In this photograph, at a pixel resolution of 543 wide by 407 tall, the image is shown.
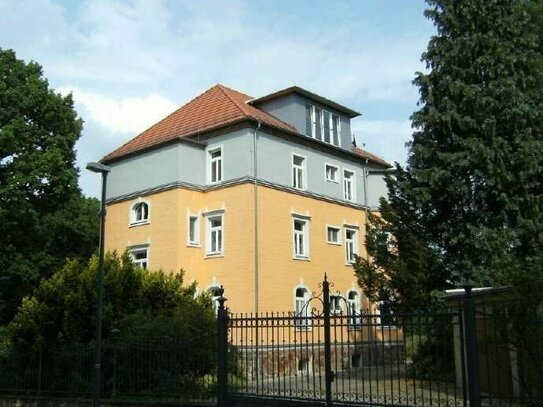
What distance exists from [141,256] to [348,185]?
454 inches

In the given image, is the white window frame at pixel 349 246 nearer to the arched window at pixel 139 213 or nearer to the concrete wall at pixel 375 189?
the concrete wall at pixel 375 189

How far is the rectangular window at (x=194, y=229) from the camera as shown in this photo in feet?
98.8

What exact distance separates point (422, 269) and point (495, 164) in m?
4.19

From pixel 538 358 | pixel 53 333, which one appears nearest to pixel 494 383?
Result: pixel 538 358

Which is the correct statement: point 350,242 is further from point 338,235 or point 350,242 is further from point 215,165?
point 215,165

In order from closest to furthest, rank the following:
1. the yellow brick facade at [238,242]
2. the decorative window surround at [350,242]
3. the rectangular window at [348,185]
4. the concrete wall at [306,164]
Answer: the yellow brick facade at [238,242] < the concrete wall at [306,164] < the decorative window surround at [350,242] < the rectangular window at [348,185]

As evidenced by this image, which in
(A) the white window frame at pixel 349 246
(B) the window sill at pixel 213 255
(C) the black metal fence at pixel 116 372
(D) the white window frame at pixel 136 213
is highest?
(D) the white window frame at pixel 136 213

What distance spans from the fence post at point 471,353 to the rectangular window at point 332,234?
75.2ft

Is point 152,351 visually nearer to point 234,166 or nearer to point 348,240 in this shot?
point 234,166

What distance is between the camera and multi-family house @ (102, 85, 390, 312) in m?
28.9

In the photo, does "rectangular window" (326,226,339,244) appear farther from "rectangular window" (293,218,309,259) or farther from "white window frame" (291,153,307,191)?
"white window frame" (291,153,307,191)

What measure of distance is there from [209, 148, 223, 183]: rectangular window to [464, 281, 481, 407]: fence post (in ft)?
68.9

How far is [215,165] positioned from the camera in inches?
1208

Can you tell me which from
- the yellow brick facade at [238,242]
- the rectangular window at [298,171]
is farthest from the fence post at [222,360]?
the rectangular window at [298,171]
